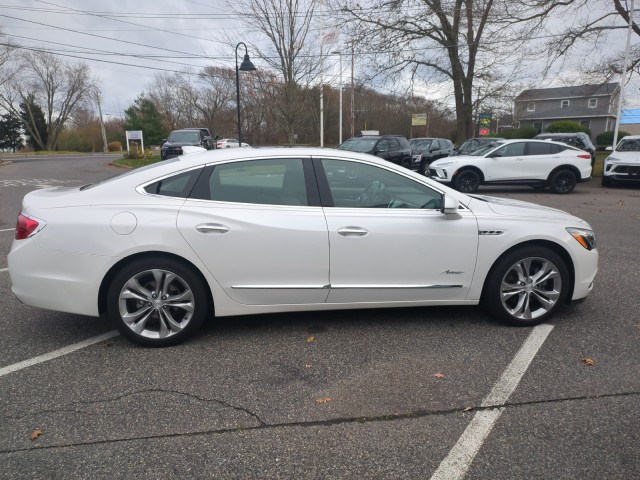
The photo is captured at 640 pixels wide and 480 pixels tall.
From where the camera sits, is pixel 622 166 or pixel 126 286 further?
pixel 622 166

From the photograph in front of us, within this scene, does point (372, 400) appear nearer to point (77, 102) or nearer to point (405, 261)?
point (405, 261)

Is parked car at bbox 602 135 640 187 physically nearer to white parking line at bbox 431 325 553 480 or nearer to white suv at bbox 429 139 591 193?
white suv at bbox 429 139 591 193

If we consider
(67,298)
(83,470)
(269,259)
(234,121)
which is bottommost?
(83,470)

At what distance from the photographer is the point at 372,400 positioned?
2.85 meters

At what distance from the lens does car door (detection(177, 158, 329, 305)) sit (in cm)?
342

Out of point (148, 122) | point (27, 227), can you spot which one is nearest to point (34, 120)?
point (148, 122)

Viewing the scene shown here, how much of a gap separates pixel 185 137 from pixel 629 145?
19.2 metres

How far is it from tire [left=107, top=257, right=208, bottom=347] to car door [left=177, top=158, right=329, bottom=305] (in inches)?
8.7

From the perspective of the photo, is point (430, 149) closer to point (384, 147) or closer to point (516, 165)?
point (384, 147)

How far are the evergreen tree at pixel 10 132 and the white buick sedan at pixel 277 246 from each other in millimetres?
72128

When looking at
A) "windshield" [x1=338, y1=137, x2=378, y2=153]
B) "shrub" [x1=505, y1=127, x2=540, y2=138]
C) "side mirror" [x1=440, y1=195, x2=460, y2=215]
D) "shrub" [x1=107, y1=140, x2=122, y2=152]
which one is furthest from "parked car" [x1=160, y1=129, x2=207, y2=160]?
"shrub" [x1=107, y1=140, x2=122, y2=152]

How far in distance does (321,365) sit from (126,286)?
5.09ft

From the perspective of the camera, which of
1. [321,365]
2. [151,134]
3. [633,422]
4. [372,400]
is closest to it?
[633,422]

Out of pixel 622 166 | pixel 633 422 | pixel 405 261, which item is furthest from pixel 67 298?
pixel 622 166
